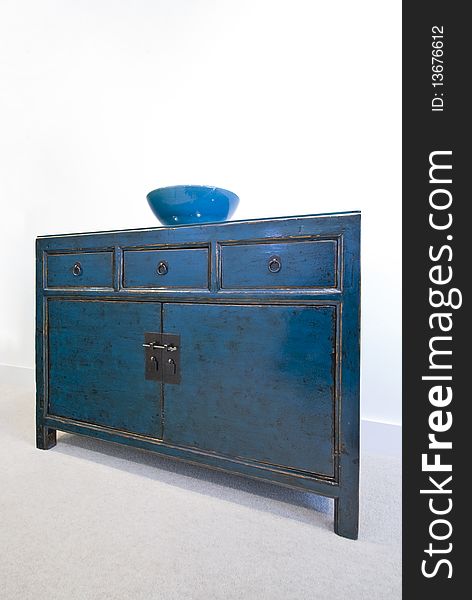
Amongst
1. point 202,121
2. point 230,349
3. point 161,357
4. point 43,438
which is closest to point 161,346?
point 161,357

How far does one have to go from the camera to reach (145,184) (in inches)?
83.3

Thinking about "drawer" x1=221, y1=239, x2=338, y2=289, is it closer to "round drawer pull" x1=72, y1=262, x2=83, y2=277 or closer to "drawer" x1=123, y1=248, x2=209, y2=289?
"drawer" x1=123, y1=248, x2=209, y2=289

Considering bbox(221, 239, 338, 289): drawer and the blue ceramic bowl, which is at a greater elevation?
the blue ceramic bowl

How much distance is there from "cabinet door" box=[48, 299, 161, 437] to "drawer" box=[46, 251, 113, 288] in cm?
7

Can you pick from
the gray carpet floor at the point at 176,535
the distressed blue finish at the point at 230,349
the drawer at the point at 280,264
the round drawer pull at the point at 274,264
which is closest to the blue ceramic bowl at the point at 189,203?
the distressed blue finish at the point at 230,349

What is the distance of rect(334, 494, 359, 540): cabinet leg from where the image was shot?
1.05 m

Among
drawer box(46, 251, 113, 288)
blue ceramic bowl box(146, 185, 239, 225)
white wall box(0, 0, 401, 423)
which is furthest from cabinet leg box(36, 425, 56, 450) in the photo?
white wall box(0, 0, 401, 423)

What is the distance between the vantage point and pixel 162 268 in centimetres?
132

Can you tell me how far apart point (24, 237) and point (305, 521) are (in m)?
2.29

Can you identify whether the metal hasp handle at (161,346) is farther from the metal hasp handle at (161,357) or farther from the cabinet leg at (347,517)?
the cabinet leg at (347,517)

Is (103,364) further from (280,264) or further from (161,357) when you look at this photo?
(280,264)

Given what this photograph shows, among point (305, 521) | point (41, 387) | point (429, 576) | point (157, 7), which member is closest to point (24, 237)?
point (41, 387)

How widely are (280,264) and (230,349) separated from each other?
29 cm

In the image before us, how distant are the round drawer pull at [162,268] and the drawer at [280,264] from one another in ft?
0.68
